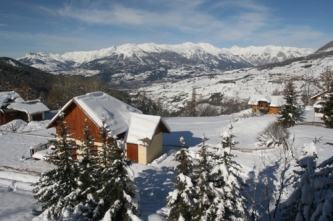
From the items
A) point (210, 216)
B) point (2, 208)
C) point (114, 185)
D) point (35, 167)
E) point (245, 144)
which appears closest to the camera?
point (210, 216)

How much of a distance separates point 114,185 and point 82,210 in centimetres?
190

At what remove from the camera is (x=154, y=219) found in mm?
11039

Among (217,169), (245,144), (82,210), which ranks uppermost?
(217,169)

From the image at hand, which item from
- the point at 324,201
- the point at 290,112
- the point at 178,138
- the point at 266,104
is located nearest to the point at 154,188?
the point at 324,201

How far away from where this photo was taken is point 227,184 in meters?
8.80

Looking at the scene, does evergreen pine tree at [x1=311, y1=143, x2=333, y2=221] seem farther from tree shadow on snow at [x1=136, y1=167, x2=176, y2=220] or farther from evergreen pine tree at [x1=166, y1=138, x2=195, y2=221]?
tree shadow on snow at [x1=136, y1=167, x2=176, y2=220]

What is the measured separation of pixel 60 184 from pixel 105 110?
10.5 metres

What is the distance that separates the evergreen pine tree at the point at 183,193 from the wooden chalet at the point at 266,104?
54.8 m

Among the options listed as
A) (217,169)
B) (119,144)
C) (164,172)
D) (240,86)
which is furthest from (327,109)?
(240,86)

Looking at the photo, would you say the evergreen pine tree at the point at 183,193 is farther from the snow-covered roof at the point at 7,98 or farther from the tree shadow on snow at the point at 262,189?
the snow-covered roof at the point at 7,98

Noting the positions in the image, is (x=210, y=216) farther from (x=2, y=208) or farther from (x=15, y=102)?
(x=15, y=102)

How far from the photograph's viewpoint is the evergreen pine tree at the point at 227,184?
344 inches

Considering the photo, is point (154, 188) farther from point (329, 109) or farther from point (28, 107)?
point (28, 107)

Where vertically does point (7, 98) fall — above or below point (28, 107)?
above
